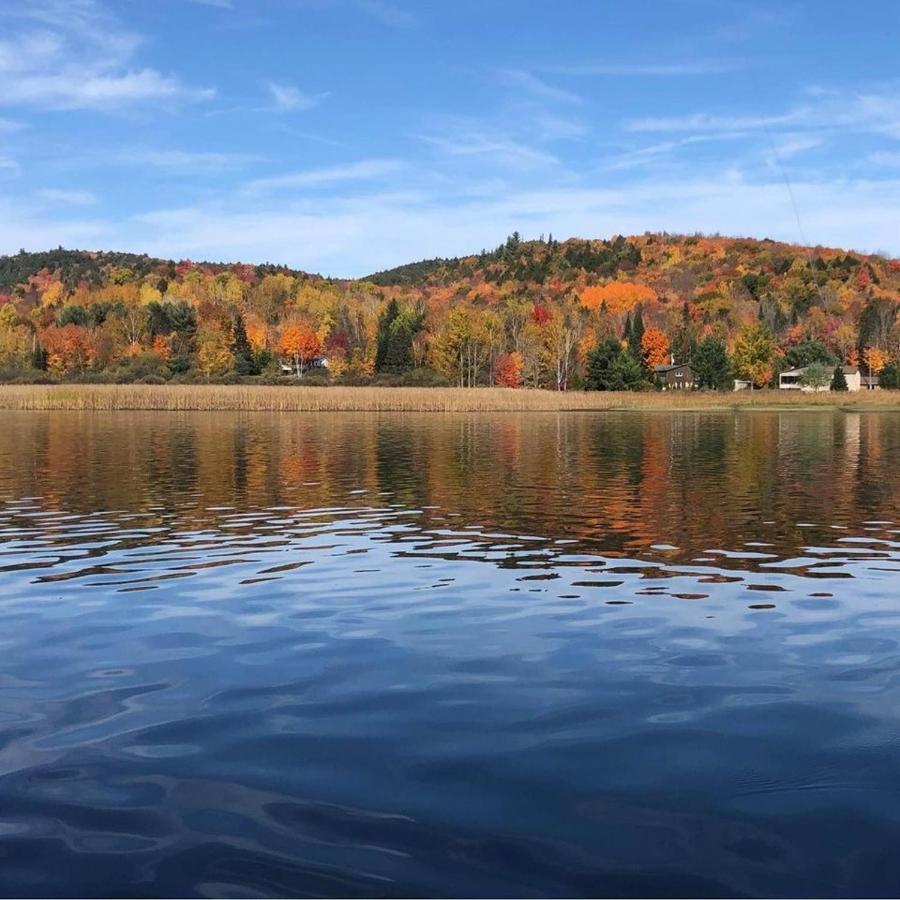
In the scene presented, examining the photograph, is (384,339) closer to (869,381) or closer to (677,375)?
(677,375)

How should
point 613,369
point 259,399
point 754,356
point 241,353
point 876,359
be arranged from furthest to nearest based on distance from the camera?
1. point 876,359
2. point 241,353
3. point 754,356
4. point 613,369
5. point 259,399

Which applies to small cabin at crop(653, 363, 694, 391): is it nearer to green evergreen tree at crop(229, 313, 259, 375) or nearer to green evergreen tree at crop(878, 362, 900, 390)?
green evergreen tree at crop(878, 362, 900, 390)

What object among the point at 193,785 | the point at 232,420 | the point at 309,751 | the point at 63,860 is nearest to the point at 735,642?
the point at 309,751

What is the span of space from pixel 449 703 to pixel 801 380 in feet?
446

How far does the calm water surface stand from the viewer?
611 centimetres

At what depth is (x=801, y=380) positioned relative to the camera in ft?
445

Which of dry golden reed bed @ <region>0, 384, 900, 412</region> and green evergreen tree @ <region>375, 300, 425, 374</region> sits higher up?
green evergreen tree @ <region>375, 300, 425, 374</region>

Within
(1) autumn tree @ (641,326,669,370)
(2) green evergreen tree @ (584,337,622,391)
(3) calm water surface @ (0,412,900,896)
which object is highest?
(1) autumn tree @ (641,326,669,370)

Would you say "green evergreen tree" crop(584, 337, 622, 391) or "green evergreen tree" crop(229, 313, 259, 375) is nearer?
"green evergreen tree" crop(584, 337, 622, 391)

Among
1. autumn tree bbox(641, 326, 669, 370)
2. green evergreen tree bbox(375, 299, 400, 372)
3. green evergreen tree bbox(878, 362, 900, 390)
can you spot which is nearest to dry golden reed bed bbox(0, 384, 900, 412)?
green evergreen tree bbox(375, 299, 400, 372)

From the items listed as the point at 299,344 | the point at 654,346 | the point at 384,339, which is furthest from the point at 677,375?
the point at 299,344

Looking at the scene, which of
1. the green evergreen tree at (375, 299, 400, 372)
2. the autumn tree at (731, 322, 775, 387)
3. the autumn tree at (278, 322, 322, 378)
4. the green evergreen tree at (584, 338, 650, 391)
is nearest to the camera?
the green evergreen tree at (584, 338, 650, 391)

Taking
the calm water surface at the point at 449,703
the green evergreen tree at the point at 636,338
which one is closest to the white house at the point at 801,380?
the green evergreen tree at the point at 636,338

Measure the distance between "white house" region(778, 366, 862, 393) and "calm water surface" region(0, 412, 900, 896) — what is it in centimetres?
11928
